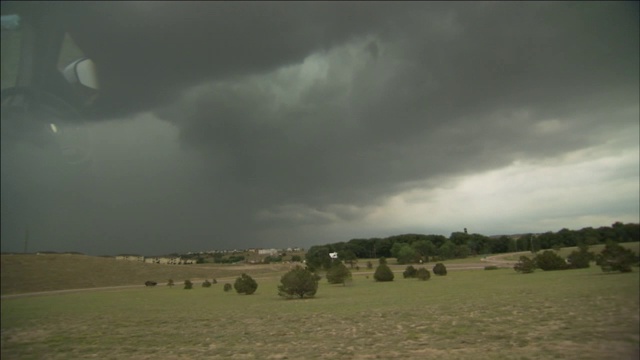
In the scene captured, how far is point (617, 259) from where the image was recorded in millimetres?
44875

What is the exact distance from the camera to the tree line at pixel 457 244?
186ft

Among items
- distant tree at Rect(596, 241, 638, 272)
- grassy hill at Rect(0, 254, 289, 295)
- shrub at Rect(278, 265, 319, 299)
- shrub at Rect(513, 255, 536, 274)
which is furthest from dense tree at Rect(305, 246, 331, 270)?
distant tree at Rect(596, 241, 638, 272)

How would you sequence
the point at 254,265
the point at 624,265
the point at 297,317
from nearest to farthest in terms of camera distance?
the point at 297,317, the point at 624,265, the point at 254,265

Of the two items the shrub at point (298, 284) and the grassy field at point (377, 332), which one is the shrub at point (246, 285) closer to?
the shrub at point (298, 284)

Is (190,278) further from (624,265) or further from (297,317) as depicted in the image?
(624,265)

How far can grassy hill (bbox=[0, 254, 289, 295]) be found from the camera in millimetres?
68750

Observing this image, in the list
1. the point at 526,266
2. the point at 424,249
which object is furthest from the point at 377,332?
the point at 424,249

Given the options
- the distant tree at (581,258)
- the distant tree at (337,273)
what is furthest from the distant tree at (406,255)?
the distant tree at (337,273)

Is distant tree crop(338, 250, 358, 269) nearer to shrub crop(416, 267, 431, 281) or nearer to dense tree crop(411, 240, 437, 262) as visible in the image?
shrub crop(416, 267, 431, 281)

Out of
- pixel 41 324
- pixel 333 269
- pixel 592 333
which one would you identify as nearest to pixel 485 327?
pixel 592 333

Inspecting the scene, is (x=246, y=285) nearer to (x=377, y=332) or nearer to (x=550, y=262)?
(x=377, y=332)

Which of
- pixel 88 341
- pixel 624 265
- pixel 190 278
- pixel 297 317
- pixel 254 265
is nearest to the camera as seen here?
→ pixel 88 341

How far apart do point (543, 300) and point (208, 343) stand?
2105cm

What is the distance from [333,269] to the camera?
61188mm
